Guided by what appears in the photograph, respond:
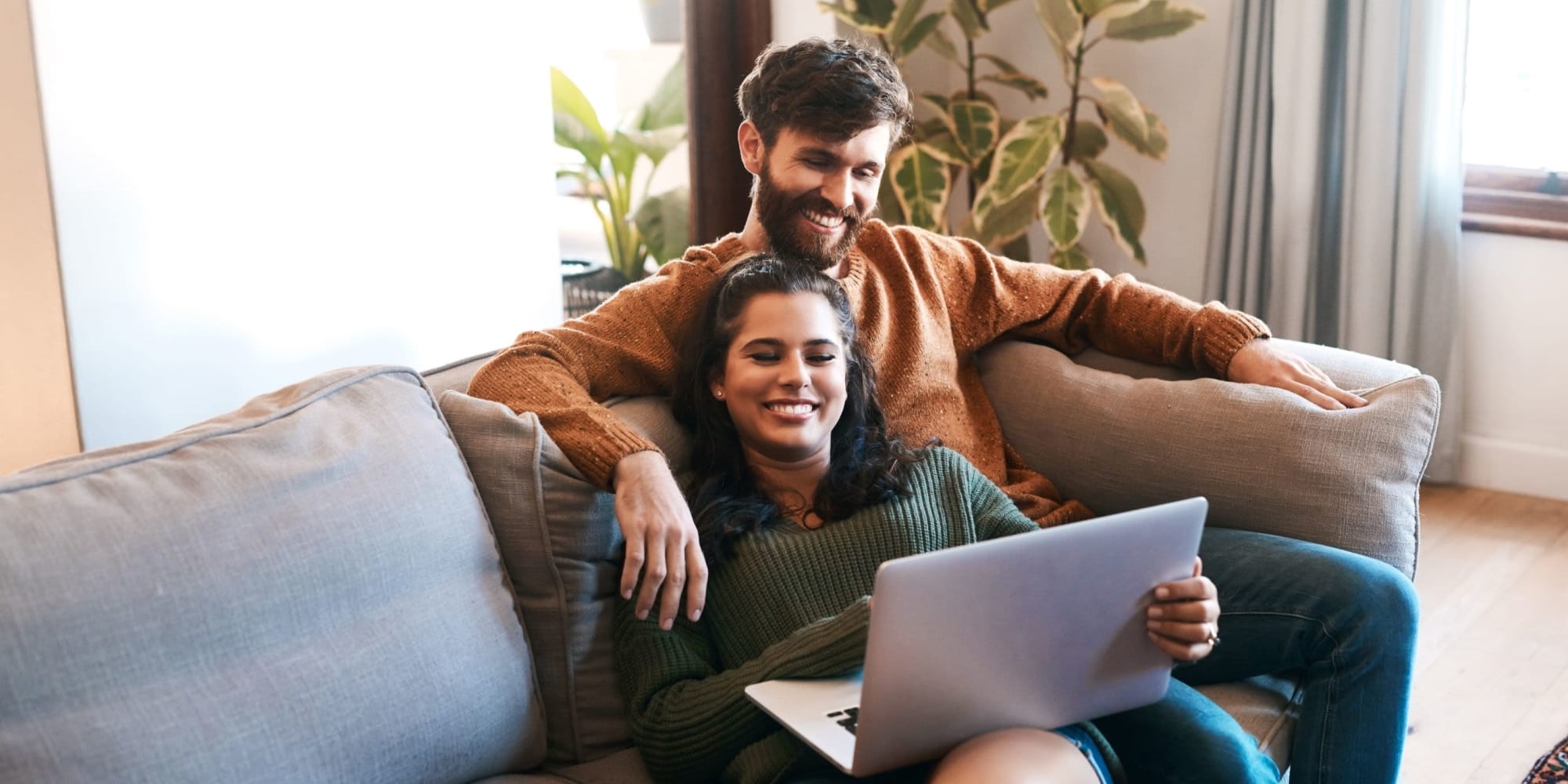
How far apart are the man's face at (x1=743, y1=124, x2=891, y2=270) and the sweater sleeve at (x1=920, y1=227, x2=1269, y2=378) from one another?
24 cm

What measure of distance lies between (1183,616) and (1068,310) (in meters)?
0.83

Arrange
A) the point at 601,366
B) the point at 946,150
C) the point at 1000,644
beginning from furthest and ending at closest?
1. the point at 946,150
2. the point at 601,366
3. the point at 1000,644

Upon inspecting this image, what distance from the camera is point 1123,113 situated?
321 cm

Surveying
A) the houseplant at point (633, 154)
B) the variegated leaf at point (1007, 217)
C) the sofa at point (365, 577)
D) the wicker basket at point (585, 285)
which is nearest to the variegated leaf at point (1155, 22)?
the variegated leaf at point (1007, 217)

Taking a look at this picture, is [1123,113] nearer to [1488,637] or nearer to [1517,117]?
[1517,117]

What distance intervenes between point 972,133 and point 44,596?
2.58m

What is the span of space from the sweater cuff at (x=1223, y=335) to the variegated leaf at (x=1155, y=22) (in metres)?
1.39

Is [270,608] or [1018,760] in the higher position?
[270,608]

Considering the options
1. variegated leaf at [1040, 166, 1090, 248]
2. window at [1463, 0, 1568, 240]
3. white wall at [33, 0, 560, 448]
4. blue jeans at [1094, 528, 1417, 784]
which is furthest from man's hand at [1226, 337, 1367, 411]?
window at [1463, 0, 1568, 240]

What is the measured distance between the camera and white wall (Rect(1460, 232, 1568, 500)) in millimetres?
3207

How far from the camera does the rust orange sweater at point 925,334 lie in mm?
1693

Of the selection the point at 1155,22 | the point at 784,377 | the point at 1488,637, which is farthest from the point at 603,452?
the point at 1155,22

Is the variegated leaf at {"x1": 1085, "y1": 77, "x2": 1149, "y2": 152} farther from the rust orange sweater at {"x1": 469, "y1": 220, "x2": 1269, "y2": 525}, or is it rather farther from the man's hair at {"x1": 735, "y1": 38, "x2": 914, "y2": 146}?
the man's hair at {"x1": 735, "y1": 38, "x2": 914, "y2": 146}

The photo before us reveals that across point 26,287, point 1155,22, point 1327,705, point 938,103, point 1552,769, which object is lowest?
point 1552,769
